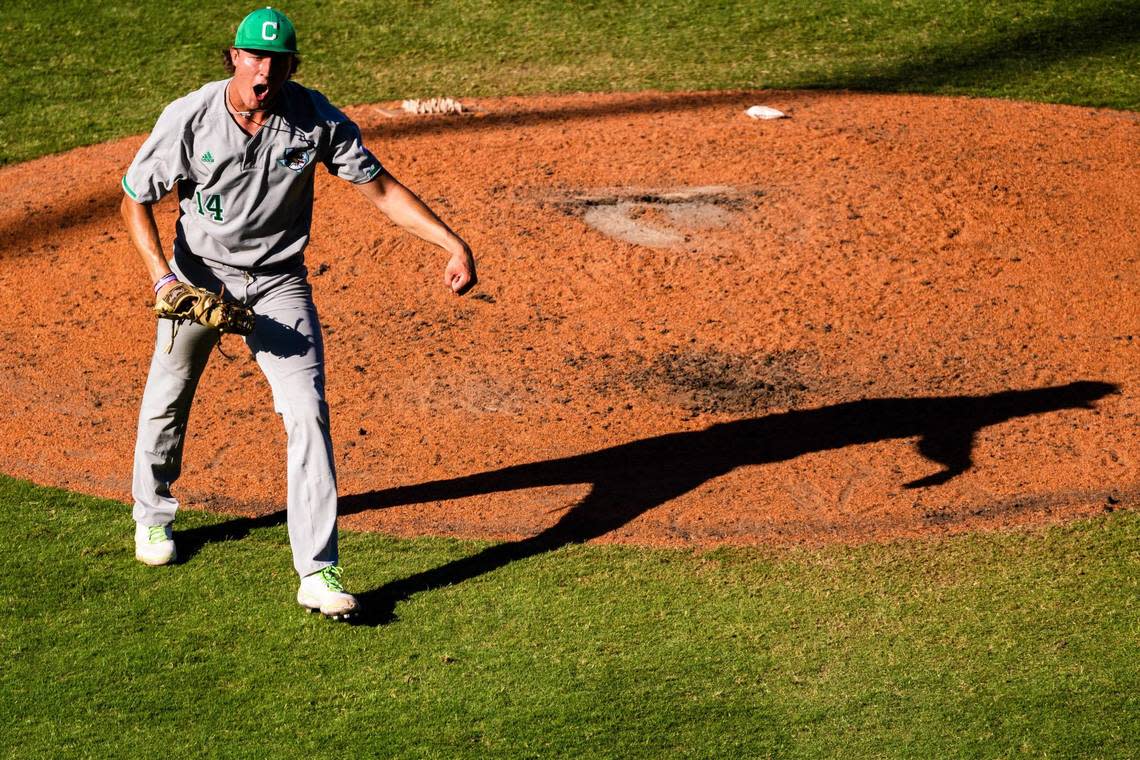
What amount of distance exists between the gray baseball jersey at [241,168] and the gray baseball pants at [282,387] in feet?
0.33

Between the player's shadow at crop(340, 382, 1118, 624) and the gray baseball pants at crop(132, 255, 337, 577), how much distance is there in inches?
20.7

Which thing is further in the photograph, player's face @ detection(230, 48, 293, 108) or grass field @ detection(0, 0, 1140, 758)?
player's face @ detection(230, 48, 293, 108)

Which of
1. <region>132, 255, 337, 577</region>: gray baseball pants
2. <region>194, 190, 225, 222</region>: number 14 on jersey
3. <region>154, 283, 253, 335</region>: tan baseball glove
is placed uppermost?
<region>194, 190, 225, 222</region>: number 14 on jersey

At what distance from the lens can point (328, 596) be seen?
4.29m

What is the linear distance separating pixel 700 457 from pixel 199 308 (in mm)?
2437

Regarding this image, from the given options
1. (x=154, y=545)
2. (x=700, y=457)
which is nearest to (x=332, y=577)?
(x=154, y=545)

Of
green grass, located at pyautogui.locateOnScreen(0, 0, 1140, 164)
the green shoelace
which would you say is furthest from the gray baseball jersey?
green grass, located at pyautogui.locateOnScreen(0, 0, 1140, 164)

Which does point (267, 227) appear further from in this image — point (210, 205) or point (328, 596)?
point (328, 596)

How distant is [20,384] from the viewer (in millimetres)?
6305

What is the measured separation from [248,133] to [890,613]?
2.72 m

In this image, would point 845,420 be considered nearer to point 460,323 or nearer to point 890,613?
point 890,613

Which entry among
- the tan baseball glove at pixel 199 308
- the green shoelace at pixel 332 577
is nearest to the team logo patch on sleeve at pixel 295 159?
the tan baseball glove at pixel 199 308

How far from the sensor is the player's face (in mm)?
4105

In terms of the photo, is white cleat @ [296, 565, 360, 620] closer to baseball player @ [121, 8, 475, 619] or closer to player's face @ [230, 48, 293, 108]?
baseball player @ [121, 8, 475, 619]
